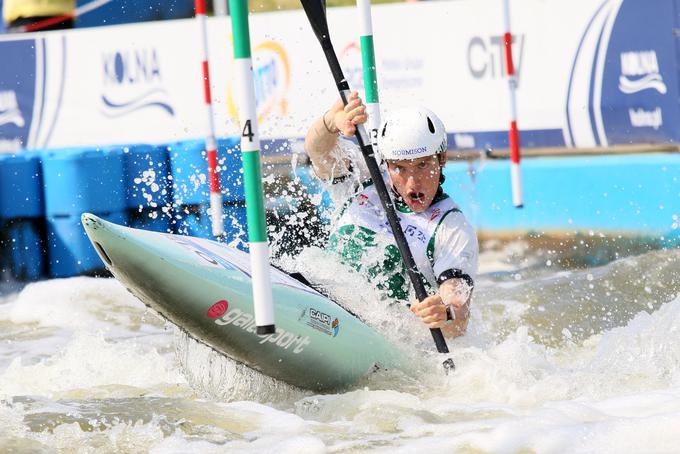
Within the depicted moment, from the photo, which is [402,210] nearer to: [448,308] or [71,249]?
[448,308]

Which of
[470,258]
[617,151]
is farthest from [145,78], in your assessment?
[470,258]

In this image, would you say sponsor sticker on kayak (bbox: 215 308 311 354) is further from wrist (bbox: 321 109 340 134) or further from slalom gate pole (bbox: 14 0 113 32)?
slalom gate pole (bbox: 14 0 113 32)

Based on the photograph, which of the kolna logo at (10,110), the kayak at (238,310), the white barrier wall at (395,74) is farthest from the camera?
the kolna logo at (10,110)

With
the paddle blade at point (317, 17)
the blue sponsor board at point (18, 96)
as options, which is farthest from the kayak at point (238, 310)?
the blue sponsor board at point (18, 96)

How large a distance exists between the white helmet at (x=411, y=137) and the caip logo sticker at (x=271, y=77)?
13.2 feet

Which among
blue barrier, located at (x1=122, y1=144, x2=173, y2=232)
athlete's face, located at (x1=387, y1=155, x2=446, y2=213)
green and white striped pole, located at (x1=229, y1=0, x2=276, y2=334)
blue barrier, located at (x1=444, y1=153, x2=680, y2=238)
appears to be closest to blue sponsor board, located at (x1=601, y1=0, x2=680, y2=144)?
blue barrier, located at (x1=444, y1=153, x2=680, y2=238)

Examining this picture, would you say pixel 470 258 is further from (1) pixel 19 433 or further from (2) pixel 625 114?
(2) pixel 625 114

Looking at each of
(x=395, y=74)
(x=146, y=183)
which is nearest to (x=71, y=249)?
(x=146, y=183)

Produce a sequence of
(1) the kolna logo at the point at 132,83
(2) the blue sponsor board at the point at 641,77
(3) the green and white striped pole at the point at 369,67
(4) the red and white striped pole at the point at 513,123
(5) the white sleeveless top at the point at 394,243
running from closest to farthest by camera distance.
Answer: (5) the white sleeveless top at the point at 394,243 < (3) the green and white striped pole at the point at 369,67 < (4) the red and white striped pole at the point at 513,123 < (2) the blue sponsor board at the point at 641,77 < (1) the kolna logo at the point at 132,83

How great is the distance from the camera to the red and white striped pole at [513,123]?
8102mm

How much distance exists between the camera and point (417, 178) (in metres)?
5.25

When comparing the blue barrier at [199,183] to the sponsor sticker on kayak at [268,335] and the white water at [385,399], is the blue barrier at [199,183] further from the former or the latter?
the sponsor sticker on kayak at [268,335]

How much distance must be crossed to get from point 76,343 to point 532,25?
429 centimetres

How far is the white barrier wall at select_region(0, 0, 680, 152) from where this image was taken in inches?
330
